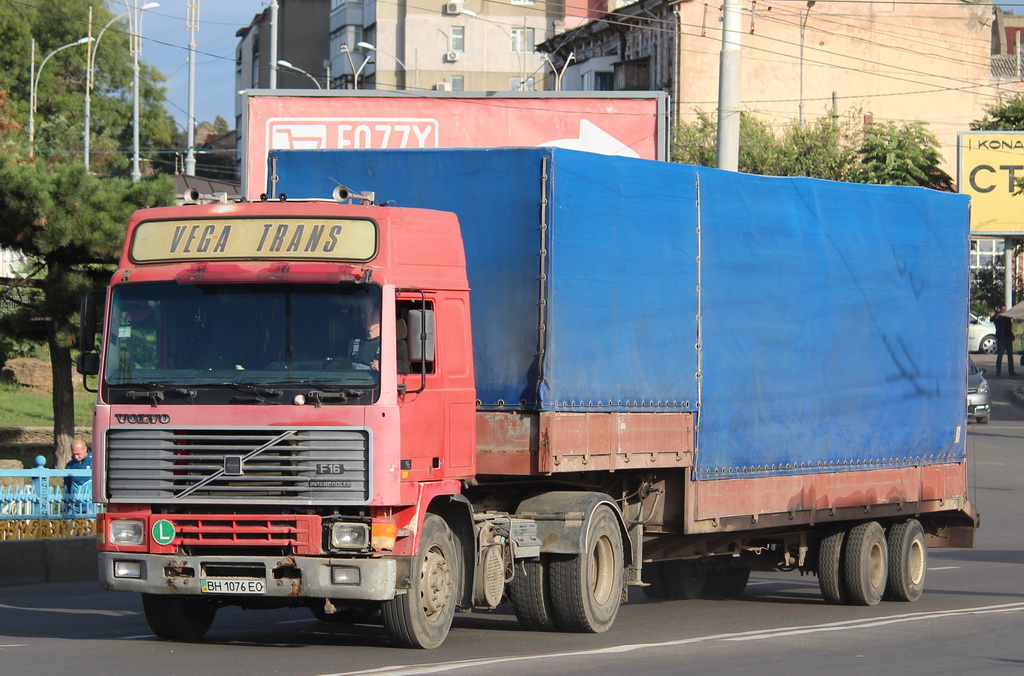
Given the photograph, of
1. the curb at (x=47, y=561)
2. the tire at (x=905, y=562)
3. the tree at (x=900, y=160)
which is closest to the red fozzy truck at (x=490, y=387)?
the tire at (x=905, y=562)

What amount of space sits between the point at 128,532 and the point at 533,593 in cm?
303

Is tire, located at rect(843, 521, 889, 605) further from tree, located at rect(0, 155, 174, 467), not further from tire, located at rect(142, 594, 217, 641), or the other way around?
tree, located at rect(0, 155, 174, 467)

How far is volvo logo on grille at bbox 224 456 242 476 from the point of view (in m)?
9.80

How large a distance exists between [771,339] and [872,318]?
168cm

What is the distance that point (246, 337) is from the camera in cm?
999

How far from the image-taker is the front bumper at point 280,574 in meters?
9.78

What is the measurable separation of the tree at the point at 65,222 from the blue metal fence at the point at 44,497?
385 cm

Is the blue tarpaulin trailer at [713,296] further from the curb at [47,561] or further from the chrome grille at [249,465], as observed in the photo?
the curb at [47,561]

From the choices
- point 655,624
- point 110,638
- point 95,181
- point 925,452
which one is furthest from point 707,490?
point 95,181

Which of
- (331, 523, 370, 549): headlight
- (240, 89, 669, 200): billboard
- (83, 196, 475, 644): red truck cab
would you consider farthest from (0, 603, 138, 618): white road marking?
(240, 89, 669, 200): billboard

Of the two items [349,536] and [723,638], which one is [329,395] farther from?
[723,638]

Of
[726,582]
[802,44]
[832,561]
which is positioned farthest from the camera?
[802,44]

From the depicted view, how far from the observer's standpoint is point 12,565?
51.3ft

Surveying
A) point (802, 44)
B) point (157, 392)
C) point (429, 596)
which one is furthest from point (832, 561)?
point (802, 44)
